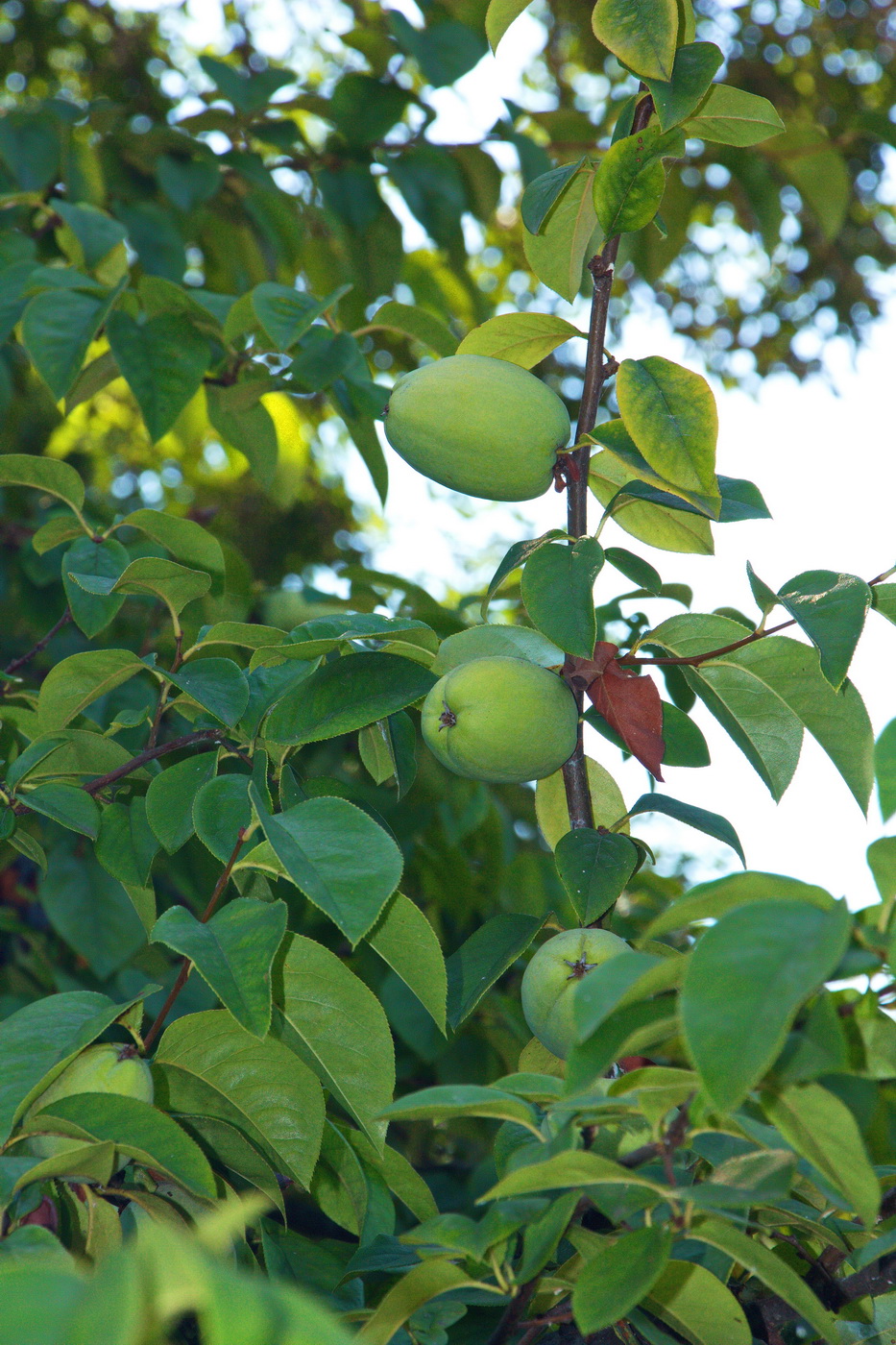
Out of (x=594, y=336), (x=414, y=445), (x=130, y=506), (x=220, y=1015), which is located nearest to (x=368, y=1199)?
(x=220, y=1015)

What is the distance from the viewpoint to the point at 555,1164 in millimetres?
569

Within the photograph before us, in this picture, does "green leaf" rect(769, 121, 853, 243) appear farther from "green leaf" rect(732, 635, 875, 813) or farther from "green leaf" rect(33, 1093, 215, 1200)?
"green leaf" rect(33, 1093, 215, 1200)

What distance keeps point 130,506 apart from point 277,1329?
3.15 meters

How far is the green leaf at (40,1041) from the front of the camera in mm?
713

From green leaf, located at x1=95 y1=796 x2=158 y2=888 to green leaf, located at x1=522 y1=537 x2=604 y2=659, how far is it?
1.40 ft

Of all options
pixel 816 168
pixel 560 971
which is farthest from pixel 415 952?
pixel 816 168

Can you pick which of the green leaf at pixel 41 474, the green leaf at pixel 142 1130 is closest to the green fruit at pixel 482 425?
the green leaf at pixel 41 474

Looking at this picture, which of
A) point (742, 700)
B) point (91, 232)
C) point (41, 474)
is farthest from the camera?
point (91, 232)

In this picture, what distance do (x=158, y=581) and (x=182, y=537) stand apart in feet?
0.66

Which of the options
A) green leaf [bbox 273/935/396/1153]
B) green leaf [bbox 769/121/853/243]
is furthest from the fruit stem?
green leaf [bbox 769/121/853/243]

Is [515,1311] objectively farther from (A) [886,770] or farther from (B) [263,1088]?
(A) [886,770]

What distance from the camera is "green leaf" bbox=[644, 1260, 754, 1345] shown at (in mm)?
711

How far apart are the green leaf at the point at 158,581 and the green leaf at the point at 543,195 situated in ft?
1.46

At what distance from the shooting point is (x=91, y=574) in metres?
1.22
